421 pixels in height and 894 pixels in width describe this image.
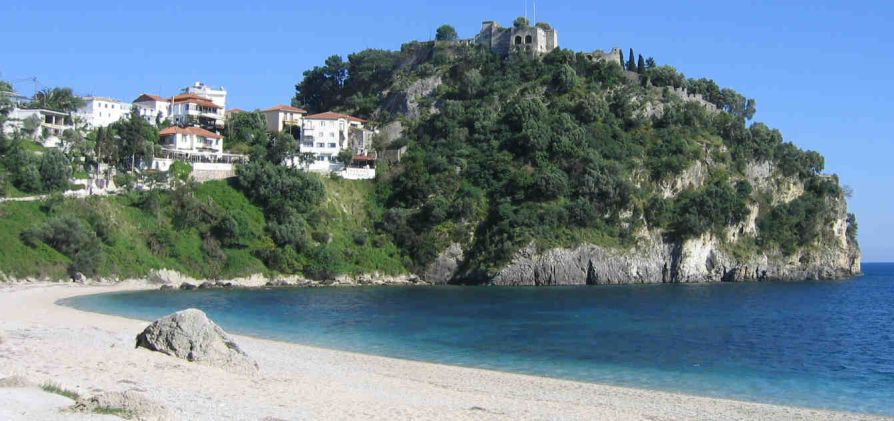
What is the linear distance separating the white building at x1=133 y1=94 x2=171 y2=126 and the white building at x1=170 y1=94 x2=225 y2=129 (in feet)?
2.76

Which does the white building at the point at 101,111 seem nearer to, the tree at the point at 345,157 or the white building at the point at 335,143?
the white building at the point at 335,143

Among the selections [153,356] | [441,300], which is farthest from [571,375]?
[441,300]

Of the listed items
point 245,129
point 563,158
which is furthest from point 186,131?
point 563,158

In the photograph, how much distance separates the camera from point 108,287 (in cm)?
5778

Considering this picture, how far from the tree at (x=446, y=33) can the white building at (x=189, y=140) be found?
138 ft

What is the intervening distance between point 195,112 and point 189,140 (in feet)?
45.0

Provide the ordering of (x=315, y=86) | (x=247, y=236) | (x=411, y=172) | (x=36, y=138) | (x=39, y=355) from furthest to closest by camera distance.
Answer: (x=315, y=86) < (x=411, y=172) < (x=36, y=138) < (x=247, y=236) < (x=39, y=355)

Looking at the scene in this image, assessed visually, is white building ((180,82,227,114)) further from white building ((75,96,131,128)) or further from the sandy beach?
the sandy beach

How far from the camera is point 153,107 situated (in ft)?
315

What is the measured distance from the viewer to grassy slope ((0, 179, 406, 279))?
2228 inches

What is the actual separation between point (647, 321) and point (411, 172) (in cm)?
4265

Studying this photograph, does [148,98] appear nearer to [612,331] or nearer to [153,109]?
[153,109]

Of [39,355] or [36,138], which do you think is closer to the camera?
[39,355]

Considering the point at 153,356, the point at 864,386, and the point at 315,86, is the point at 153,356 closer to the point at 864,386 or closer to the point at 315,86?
the point at 864,386
